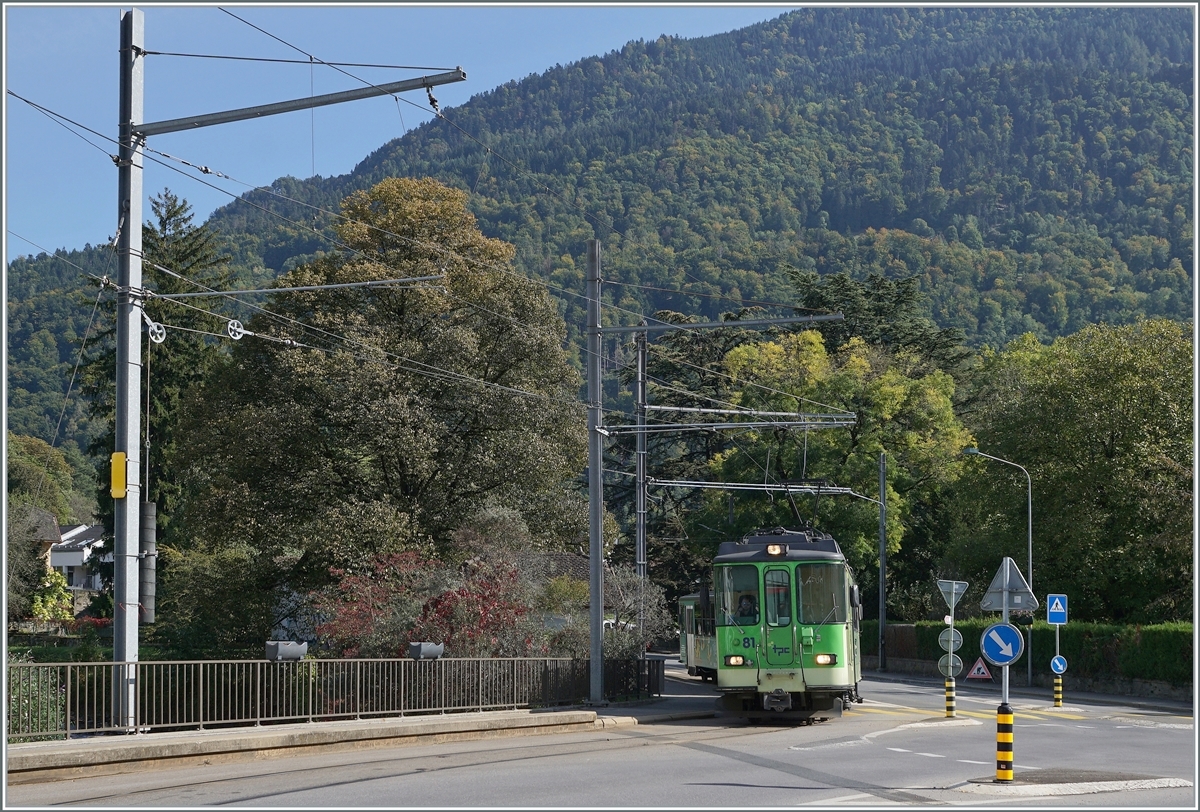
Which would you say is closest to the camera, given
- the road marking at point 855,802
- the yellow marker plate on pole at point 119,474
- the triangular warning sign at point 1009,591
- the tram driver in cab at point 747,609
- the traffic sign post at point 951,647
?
the road marking at point 855,802

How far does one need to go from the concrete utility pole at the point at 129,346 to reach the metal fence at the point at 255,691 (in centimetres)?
50

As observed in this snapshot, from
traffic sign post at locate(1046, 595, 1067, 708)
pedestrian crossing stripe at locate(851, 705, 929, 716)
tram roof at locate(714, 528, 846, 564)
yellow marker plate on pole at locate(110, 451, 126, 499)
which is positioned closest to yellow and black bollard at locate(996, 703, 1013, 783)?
tram roof at locate(714, 528, 846, 564)

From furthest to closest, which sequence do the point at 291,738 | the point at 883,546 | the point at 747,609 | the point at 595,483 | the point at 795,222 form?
1. the point at 795,222
2. the point at 883,546
3. the point at 595,483
4. the point at 747,609
5. the point at 291,738

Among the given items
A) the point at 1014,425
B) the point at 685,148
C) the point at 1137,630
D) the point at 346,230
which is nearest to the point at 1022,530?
the point at 1014,425

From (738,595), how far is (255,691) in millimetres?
9968

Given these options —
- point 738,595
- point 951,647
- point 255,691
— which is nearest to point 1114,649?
point 951,647

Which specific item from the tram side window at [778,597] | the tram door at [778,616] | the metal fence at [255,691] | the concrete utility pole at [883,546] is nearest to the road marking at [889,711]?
the tram door at [778,616]

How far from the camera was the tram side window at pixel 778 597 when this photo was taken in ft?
82.0

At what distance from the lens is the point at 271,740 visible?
17.6 meters

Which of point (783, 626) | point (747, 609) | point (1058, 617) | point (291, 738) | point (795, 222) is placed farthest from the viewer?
point (795, 222)

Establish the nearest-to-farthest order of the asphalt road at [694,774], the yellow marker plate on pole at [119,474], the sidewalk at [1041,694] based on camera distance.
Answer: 1. the asphalt road at [694,774]
2. the yellow marker plate on pole at [119,474]
3. the sidewalk at [1041,694]

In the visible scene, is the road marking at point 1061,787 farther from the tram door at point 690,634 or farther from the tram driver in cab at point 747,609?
the tram door at point 690,634

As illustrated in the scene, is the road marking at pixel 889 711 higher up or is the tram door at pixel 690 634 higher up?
the tram door at pixel 690 634

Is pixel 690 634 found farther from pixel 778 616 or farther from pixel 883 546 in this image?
pixel 883 546
